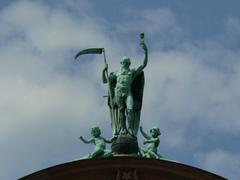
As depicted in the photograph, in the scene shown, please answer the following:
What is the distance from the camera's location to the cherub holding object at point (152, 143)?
97.7 ft

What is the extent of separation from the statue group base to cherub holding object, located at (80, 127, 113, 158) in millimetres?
264

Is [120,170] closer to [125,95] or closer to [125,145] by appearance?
[125,145]

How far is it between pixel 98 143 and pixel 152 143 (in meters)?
1.75

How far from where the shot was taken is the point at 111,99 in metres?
31.1

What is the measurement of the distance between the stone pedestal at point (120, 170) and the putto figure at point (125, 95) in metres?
1.82

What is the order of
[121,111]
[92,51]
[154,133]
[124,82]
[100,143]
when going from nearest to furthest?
[100,143] < [154,133] < [121,111] < [124,82] < [92,51]

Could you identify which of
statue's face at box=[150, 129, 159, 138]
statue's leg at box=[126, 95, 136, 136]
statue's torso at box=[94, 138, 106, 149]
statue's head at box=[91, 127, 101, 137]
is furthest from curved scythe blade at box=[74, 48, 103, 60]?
statue's face at box=[150, 129, 159, 138]

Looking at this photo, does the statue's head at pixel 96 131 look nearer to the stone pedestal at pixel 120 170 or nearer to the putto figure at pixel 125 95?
the putto figure at pixel 125 95

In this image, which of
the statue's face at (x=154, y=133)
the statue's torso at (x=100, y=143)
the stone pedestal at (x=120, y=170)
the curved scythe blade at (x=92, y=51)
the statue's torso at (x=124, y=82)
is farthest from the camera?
the curved scythe blade at (x=92, y=51)

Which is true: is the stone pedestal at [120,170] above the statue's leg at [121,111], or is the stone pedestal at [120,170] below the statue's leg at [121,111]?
below

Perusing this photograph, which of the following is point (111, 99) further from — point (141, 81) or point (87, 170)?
point (87, 170)

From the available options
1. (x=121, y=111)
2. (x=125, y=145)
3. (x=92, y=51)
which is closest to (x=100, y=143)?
(x=125, y=145)

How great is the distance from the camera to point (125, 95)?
3078cm

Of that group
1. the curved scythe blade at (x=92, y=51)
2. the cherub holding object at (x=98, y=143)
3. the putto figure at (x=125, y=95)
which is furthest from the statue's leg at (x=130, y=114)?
the curved scythe blade at (x=92, y=51)
